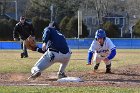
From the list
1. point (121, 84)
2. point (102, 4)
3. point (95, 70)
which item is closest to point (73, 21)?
point (102, 4)

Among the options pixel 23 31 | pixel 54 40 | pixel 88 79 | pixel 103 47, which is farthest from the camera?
pixel 23 31

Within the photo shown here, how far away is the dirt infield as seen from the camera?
417 inches

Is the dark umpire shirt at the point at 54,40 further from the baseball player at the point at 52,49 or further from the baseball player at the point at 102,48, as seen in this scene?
the baseball player at the point at 102,48

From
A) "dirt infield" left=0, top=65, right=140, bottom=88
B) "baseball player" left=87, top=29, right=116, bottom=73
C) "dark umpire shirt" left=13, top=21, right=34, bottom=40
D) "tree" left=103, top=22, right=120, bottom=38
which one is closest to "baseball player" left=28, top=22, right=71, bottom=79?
"dirt infield" left=0, top=65, right=140, bottom=88

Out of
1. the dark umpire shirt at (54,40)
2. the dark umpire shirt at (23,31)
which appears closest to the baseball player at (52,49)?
the dark umpire shirt at (54,40)

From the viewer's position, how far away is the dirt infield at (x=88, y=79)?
1059 centimetres

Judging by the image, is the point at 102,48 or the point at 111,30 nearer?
the point at 102,48

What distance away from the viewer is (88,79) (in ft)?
39.1

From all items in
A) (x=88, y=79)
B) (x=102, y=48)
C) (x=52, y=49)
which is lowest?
(x=88, y=79)

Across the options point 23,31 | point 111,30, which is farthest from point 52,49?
point 111,30

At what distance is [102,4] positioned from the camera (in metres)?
72.6

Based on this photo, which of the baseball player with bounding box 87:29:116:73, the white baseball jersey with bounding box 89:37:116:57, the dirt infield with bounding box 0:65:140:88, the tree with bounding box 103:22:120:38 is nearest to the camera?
the dirt infield with bounding box 0:65:140:88

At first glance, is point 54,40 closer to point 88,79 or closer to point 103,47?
point 88,79

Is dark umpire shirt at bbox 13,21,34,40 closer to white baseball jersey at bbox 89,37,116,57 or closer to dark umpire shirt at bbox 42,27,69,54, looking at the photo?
white baseball jersey at bbox 89,37,116,57
